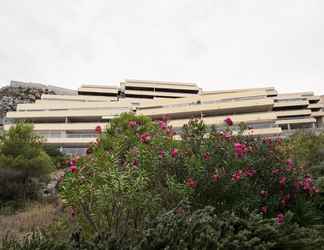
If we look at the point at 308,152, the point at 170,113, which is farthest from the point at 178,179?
the point at 170,113

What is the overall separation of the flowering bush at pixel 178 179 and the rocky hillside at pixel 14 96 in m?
62.8

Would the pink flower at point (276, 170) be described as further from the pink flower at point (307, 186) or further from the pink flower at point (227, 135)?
the pink flower at point (227, 135)

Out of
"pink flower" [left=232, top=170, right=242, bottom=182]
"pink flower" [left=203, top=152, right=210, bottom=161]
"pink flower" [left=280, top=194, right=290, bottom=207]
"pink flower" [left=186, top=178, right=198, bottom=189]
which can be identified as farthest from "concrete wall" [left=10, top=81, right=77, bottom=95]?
"pink flower" [left=232, top=170, right=242, bottom=182]

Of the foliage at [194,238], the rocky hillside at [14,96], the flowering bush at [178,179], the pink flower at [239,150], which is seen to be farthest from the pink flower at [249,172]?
the rocky hillside at [14,96]

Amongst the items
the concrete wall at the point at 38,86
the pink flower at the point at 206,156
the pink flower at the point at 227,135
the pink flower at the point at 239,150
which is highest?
the concrete wall at the point at 38,86

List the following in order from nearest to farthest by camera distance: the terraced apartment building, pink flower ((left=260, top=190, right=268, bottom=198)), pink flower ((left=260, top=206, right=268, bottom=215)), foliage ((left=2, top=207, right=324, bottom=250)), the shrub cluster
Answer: foliage ((left=2, top=207, right=324, bottom=250)) → the shrub cluster → pink flower ((left=260, top=206, right=268, bottom=215)) → pink flower ((left=260, top=190, right=268, bottom=198)) → the terraced apartment building

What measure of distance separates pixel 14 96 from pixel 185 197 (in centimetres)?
7435

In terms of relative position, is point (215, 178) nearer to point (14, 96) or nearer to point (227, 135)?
point (227, 135)

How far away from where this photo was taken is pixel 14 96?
71.4m

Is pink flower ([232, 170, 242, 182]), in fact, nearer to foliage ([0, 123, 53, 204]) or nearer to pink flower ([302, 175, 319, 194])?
pink flower ([302, 175, 319, 194])

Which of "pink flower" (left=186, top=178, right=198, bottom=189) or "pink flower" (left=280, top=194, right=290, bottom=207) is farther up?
"pink flower" (left=186, top=178, right=198, bottom=189)

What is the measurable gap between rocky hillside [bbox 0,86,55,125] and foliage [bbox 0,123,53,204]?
4612cm

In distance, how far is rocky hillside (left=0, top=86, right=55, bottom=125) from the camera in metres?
66.1

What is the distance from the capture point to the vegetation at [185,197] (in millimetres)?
3639
